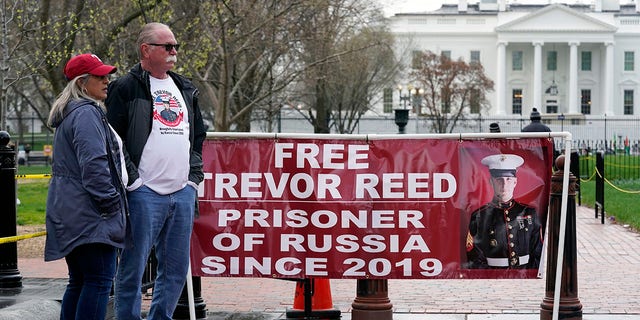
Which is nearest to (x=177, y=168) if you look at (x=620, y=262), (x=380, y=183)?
(x=380, y=183)

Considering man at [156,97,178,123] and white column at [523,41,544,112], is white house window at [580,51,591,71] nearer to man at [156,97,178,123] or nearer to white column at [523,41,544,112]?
white column at [523,41,544,112]

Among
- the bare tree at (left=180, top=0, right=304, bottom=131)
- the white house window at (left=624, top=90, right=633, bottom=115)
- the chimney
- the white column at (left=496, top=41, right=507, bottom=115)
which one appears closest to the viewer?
the bare tree at (left=180, top=0, right=304, bottom=131)

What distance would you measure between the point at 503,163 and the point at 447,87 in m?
63.4

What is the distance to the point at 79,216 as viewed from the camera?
5.68 m

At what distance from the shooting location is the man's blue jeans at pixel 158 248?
6.16 meters

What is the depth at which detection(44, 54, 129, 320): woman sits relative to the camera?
5660 millimetres

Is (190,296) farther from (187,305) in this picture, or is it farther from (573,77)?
(573,77)

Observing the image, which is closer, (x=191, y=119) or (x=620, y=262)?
(x=191, y=119)

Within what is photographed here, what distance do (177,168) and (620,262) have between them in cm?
754

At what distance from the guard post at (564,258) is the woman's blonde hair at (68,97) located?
10.8 feet

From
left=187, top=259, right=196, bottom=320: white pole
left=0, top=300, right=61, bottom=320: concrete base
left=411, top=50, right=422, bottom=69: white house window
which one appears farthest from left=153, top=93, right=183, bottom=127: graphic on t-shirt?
left=411, top=50, right=422, bottom=69: white house window

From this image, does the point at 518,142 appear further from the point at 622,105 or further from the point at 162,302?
the point at 622,105

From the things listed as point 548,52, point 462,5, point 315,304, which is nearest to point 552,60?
point 548,52

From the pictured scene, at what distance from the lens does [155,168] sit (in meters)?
6.16
